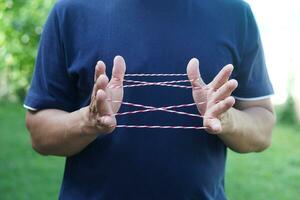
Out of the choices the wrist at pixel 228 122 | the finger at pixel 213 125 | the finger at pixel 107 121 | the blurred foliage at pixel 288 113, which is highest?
the finger at pixel 107 121

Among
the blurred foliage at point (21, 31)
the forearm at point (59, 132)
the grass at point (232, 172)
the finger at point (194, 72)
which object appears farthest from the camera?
the grass at point (232, 172)

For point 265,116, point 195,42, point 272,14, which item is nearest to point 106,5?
point 195,42

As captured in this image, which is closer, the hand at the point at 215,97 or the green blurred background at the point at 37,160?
the hand at the point at 215,97

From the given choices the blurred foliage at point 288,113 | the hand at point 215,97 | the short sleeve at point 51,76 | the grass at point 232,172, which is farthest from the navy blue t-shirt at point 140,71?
the blurred foliage at point 288,113

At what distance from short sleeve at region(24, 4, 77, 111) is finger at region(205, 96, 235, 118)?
1.44ft

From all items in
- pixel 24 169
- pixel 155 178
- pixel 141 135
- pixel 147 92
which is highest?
pixel 147 92

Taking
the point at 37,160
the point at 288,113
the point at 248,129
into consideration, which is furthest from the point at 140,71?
the point at 288,113

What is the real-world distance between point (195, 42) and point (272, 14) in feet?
23.6

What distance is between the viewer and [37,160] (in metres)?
5.24

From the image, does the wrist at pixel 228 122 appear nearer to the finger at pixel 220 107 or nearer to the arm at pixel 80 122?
the finger at pixel 220 107

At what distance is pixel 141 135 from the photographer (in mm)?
1425

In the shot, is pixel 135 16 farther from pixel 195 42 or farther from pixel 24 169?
pixel 24 169

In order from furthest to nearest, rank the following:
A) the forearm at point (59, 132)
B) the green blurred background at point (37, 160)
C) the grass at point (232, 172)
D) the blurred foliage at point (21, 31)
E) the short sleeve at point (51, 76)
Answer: the grass at point (232, 172), the green blurred background at point (37, 160), the blurred foliage at point (21, 31), the short sleeve at point (51, 76), the forearm at point (59, 132)

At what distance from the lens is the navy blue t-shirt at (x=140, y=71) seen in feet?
4.69
